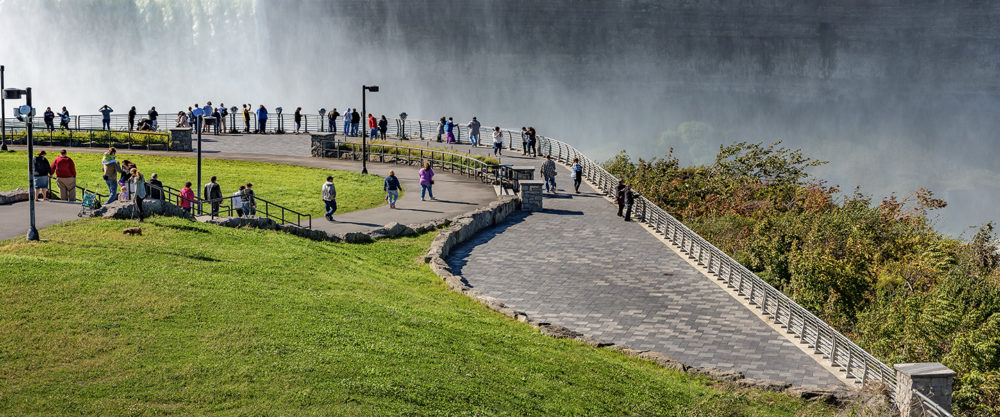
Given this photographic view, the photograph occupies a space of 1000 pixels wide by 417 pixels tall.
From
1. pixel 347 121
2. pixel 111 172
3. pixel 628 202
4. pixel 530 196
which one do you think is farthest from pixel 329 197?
pixel 347 121

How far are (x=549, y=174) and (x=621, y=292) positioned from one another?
11373 mm

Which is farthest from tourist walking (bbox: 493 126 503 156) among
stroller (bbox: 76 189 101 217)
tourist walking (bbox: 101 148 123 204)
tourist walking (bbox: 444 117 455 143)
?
stroller (bbox: 76 189 101 217)

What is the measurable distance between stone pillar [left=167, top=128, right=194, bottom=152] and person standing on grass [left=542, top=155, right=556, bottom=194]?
1674 centimetres

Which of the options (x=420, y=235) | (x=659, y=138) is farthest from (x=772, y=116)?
(x=420, y=235)

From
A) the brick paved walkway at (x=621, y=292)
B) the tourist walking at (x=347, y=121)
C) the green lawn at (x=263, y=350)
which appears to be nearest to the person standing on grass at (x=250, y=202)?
the green lawn at (x=263, y=350)

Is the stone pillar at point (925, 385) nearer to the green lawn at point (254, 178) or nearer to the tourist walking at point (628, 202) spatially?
the tourist walking at point (628, 202)

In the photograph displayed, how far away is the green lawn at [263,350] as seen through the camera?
10.4 meters

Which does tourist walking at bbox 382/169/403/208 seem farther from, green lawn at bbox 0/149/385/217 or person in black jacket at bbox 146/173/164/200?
person in black jacket at bbox 146/173/164/200

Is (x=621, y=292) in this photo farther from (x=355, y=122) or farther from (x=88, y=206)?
(x=355, y=122)

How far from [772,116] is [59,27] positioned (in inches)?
3092

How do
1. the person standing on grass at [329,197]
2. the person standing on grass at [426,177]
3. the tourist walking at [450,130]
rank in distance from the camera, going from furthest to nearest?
the tourist walking at [450,130] → the person standing on grass at [426,177] → the person standing on grass at [329,197]

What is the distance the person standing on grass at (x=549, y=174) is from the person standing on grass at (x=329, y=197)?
27.3 ft

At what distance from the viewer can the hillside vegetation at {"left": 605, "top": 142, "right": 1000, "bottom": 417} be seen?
655 inches

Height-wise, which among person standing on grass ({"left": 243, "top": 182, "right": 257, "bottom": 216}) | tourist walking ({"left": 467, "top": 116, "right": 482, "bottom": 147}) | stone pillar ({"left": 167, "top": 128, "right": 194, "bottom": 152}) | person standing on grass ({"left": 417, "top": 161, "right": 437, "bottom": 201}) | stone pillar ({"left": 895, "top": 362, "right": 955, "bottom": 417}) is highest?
tourist walking ({"left": 467, "top": 116, "right": 482, "bottom": 147})
